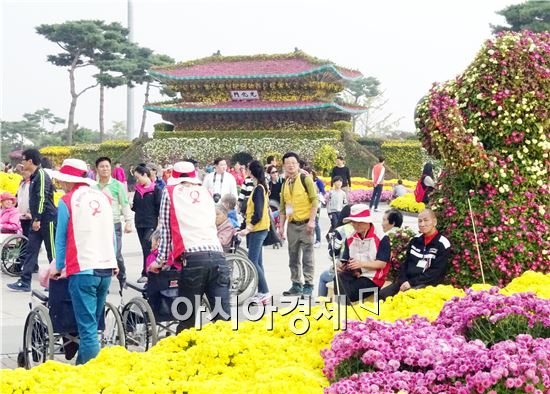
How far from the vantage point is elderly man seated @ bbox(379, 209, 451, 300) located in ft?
23.7

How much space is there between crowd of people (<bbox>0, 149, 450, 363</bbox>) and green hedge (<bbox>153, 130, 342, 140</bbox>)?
2860cm

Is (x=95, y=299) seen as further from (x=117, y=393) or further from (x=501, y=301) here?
(x=501, y=301)

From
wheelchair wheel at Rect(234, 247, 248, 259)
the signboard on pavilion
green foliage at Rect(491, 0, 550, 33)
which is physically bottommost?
wheelchair wheel at Rect(234, 247, 248, 259)

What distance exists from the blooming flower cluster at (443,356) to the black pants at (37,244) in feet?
20.2

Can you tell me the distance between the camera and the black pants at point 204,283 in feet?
20.9

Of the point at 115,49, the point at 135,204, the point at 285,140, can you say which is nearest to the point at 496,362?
the point at 135,204

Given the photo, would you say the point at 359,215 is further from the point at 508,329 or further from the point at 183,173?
the point at 508,329

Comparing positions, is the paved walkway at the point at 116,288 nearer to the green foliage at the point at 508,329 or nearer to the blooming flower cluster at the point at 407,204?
the green foliage at the point at 508,329

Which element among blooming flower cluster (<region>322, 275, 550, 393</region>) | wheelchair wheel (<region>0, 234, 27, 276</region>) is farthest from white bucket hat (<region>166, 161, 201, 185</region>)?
wheelchair wheel (<region>0, 234, 27, 276</region>)

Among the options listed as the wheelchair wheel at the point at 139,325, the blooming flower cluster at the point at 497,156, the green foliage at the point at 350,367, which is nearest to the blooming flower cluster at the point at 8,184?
the wheelchair wheel at the point at 139,325

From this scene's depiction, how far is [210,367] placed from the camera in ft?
15.5

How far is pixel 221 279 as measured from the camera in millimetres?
6512

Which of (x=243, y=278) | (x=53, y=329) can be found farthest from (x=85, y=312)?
(x=243, y=278)

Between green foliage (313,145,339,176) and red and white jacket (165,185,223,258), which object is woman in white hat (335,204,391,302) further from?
green foliage (313,145,339,176)
